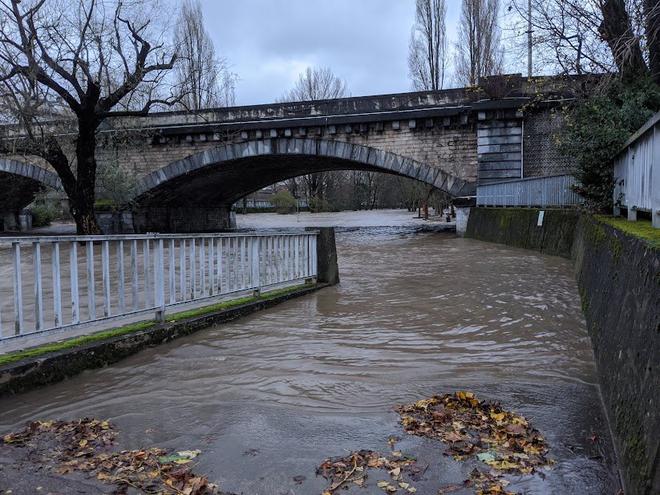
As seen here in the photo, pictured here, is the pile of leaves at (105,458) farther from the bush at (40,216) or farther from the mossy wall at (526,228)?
the bush at (40,216)

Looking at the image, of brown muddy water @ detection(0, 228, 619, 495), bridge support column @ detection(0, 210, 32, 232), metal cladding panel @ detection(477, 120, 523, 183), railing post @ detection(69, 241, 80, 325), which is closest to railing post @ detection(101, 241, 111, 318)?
railing post @ detection(69, 241, 80, 325)

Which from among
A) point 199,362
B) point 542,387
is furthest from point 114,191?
point 542,387

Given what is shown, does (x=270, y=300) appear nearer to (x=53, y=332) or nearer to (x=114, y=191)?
(x=53, y=332)

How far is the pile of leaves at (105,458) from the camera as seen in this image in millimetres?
2666

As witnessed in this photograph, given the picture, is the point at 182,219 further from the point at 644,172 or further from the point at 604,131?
the point at 644,172

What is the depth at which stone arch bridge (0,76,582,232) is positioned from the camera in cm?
2173

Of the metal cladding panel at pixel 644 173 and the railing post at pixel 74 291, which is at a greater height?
the metal cladding panel at pixel 644 173

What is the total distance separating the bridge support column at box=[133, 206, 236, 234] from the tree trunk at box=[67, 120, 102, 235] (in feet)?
28.9

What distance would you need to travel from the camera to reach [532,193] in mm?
16719

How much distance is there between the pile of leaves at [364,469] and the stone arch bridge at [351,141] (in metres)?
18.2

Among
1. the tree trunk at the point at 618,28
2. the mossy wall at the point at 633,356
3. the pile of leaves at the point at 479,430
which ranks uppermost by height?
the tree trunk at the point at 618,28

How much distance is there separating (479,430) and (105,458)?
2.05 meters

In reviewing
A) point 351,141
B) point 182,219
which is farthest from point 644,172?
point 182,219

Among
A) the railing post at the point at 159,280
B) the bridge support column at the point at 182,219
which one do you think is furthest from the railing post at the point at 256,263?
the bridge support column at the point at 182,219
